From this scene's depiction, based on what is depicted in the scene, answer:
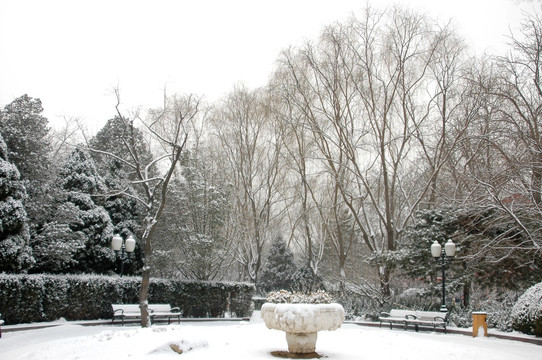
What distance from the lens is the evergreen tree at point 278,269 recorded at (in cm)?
3434

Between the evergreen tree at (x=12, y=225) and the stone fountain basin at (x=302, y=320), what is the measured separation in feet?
36.4

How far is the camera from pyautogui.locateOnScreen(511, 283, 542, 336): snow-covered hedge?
11848mm

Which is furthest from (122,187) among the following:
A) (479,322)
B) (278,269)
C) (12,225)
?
(479,322)

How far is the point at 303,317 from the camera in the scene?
319 inches

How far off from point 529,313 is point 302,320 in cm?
746

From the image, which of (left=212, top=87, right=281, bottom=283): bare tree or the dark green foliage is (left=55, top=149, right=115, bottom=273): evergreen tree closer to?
the dark green foliage

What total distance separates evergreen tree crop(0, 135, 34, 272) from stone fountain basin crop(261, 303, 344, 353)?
1110cm

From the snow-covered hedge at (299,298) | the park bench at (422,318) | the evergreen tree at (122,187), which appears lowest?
the park bench at (422,318)

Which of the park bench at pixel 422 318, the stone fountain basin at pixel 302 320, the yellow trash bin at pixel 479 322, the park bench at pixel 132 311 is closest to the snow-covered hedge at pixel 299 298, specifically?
the stone fountain basin at pixel 302 320

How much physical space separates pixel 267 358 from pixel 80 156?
17.0 meters

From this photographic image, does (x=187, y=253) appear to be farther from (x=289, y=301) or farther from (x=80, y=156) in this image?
(x=289, y=301)

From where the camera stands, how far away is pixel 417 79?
20.7 meters

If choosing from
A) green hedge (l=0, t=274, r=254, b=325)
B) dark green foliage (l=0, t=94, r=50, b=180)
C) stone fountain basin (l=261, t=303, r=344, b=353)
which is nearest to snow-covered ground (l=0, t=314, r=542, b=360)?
stone fountain basin (l=261, t=303, r=344, b=353)

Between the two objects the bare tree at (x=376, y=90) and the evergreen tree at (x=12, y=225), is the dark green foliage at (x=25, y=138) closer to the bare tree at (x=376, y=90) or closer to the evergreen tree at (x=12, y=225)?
the evergreen tree at (x=12, y=225)
